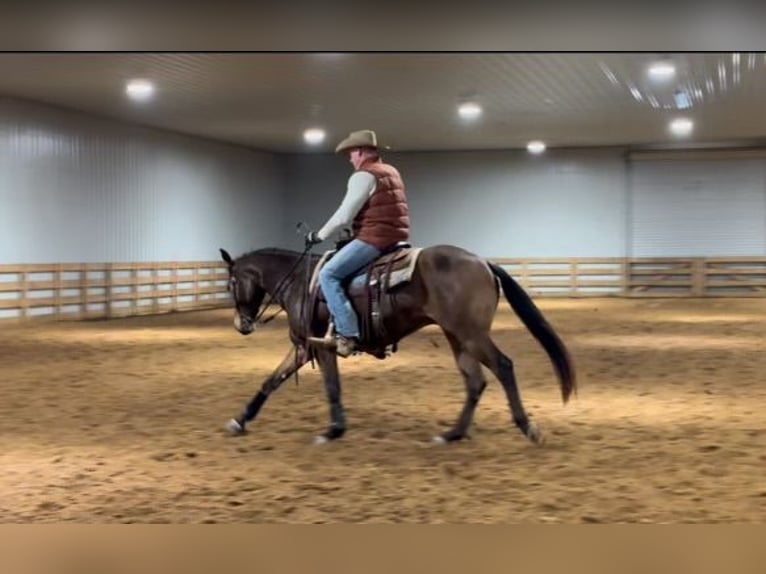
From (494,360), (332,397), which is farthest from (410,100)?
(494,360)

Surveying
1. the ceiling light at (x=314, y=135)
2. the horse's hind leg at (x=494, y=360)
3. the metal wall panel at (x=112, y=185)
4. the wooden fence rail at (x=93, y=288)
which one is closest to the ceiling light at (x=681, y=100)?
the ceiling light at (x=314, y=135)

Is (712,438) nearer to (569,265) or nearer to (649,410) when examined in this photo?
(649,410)

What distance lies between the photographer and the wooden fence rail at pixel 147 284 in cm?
1273

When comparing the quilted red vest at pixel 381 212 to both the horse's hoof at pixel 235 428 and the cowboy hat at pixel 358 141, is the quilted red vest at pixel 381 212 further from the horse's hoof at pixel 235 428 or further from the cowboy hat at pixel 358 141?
the horse's hoof at pixel 235 428

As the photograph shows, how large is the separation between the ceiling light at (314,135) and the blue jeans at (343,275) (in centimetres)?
675

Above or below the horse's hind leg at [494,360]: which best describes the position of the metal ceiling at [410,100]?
above

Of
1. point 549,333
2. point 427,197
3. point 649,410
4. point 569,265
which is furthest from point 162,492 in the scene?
point 569,265

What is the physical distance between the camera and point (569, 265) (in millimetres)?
16391

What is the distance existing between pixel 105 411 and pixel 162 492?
2.58m

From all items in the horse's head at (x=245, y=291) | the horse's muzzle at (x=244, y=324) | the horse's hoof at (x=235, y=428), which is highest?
the horse's head at (x=245, y=291)

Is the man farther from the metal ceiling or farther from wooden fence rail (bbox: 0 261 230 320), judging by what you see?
wooden fence rail (bbox: 0 261 230 320)

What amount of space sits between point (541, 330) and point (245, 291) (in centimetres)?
187

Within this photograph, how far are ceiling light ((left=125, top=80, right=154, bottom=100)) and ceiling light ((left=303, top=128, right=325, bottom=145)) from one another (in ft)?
6.26

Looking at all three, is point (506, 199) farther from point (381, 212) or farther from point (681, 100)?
point (381, 212)
